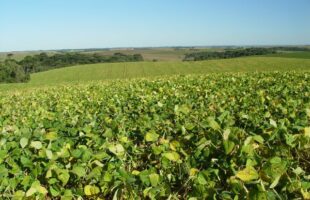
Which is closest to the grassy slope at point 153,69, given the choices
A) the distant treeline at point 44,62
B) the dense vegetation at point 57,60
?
the distant treeline at point 44,62

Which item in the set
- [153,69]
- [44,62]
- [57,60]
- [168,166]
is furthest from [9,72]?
[168,166]

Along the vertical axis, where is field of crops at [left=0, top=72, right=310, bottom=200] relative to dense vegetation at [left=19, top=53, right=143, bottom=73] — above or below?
above

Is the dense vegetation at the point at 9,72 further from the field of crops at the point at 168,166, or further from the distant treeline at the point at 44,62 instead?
the field of crops at the point at 168,166

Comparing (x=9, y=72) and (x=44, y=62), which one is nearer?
(x=9, y=72)

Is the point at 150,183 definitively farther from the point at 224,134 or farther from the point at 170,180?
the point at 224,134

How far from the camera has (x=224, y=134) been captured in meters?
2.77

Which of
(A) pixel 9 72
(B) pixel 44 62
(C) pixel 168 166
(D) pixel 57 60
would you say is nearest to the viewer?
(C) pixel 168 166

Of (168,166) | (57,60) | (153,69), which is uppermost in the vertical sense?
(168,166)

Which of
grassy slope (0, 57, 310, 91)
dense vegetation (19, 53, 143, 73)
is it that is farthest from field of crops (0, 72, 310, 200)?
dense vegetation (19, 53, 143, 73)

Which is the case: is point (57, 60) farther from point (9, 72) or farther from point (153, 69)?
point (153, 69)

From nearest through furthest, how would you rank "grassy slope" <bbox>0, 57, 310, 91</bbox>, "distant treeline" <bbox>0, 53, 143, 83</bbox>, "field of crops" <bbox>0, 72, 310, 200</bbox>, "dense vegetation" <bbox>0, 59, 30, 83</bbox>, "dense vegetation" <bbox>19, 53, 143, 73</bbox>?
"field of crops" <bbox>0, 72, 310, 200</bbox>, "grassy slope" <bbox>0, 57, 310, 91</bbox>, "dense vegetation" <bbox>0, 59, 30, 83</bbox>, "distant treeline" <bbox>0, 53, 143, 83</bbox>, "dense vegetation" <bbox>19, 53, 143, 73</bbox>

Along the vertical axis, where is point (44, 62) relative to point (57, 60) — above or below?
below

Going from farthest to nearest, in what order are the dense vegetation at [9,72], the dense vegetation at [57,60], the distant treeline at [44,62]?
the dense vegetation at [57,60] → the distant treeline at [44,62] → the dense vegetation at [9,72]

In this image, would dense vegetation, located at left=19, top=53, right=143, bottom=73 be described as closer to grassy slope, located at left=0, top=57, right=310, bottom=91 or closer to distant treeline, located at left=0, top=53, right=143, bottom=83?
distant treeline, located at left=0, top=53, right=143, bottom=83
